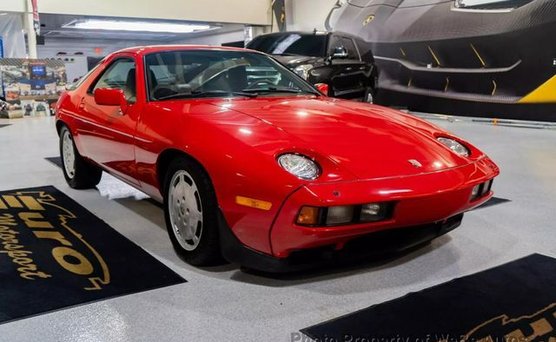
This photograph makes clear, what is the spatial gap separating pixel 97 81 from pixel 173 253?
1619 mm

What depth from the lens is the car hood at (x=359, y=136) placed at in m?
2.03

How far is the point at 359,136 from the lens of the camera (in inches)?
87.3

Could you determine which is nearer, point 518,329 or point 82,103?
point 518,329

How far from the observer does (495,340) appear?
1.66 metres

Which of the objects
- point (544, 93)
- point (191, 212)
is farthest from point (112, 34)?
point (191, 212)

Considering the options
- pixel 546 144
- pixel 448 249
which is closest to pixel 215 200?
pixel 448 249

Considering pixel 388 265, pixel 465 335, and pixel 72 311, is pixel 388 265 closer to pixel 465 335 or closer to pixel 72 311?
pixel 465 335

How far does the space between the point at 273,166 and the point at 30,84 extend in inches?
375

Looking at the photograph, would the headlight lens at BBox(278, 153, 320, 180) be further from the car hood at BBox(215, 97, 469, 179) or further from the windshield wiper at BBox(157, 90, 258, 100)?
the windshield wiper at BBox(157, 90, 258, 100)

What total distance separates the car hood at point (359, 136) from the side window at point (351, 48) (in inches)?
202

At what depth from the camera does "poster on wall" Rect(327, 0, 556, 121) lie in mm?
7906

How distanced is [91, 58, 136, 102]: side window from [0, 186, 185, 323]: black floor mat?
0.81 meters

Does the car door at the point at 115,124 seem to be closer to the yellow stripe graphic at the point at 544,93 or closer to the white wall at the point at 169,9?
the yellow stripe graphic at the point at 544,93

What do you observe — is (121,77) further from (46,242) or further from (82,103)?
(46,242)
